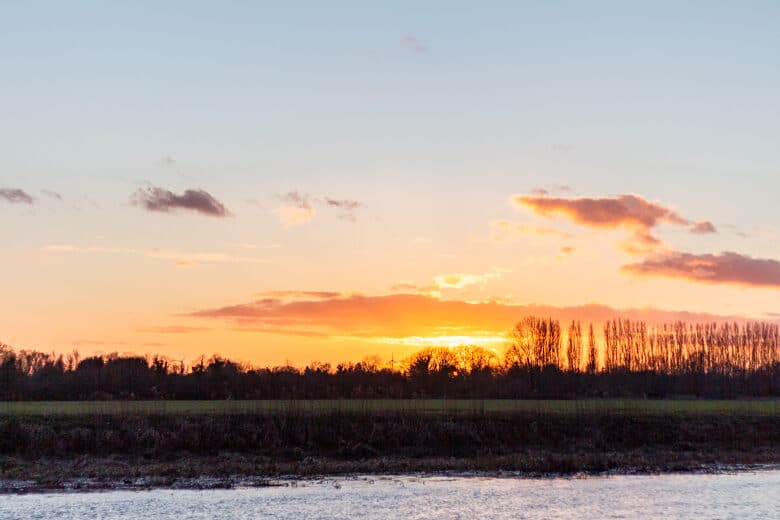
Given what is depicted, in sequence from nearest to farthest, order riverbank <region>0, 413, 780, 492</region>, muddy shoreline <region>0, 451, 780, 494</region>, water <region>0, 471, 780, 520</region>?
water <region>0, 471, 780, 520</region>
muddy shoreline <region>0, 451, 780, 494</region>
riverbank <region>0, 413, 780, 492</region>

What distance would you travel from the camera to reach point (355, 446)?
52.0 m

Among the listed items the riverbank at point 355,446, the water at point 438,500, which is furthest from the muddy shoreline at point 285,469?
the water at point 438,500

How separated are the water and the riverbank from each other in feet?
13.6

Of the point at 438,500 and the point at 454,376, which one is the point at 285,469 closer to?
the point at 438,500

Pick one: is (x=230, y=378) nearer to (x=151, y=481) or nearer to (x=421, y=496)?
(x=151, y=481)

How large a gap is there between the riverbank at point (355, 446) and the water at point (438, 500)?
163 inches

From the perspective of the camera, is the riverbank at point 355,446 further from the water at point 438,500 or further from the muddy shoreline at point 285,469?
the water at point 438,500

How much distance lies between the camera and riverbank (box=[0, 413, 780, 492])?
45.5m

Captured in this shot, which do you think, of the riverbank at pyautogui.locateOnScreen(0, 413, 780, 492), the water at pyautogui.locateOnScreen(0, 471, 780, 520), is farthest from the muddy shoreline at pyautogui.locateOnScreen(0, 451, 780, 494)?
the water at pyautogui.locateOnScreen(0, 471, 780, 520)

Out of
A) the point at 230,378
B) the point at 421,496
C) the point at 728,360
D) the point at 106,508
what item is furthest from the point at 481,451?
the point at 728,360

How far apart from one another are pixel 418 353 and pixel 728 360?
66.4 meters

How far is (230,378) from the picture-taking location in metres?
107

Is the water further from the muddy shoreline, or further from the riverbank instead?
the riverbank

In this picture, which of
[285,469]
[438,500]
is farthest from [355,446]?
[438,500]
